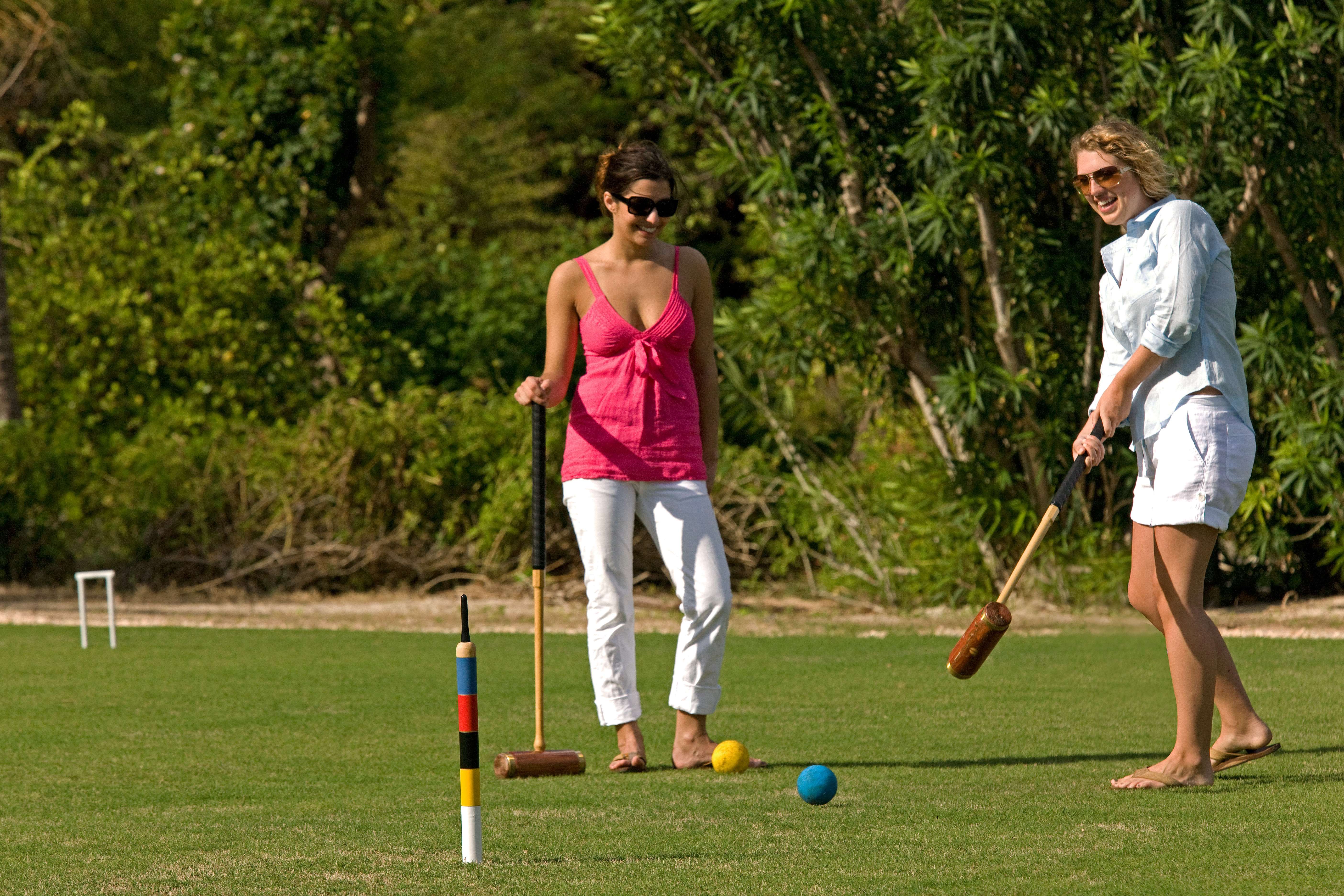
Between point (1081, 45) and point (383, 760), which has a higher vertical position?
point (1081, 45)

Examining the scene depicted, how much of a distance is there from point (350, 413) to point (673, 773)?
8.59m

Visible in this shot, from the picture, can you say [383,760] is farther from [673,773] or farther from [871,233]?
[871,233]

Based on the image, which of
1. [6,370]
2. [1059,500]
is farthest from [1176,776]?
[6,370]

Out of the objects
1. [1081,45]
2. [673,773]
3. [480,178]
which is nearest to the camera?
[673,773]

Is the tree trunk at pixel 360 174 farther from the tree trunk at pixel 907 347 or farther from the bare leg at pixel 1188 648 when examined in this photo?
the bare leg at pixel 1188 648

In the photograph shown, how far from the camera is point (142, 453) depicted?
43.3 feet

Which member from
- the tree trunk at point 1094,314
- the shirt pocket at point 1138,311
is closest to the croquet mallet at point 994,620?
the shirt pocket at point 1138,311

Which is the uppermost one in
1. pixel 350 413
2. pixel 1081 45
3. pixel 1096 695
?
pixel 1081 45

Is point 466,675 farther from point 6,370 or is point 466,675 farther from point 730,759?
point 6,370

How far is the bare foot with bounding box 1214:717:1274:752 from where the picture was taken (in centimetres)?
499

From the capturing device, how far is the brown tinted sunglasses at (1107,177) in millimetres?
4828

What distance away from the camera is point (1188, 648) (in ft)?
15.6

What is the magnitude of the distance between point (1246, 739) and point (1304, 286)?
605 centimetres

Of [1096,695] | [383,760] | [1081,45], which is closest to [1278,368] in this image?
[1081,45]
